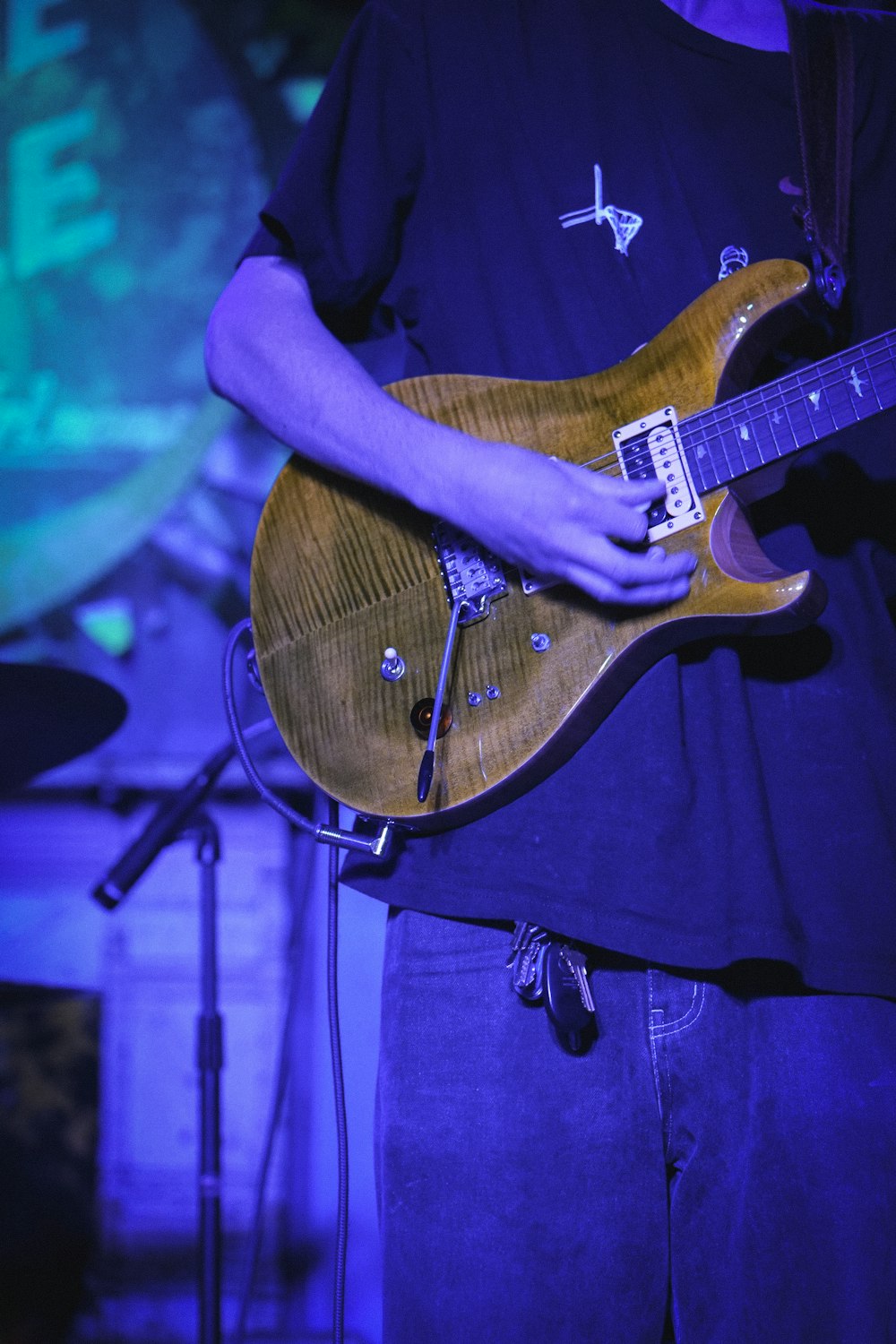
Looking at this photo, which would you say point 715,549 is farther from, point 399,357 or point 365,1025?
point 365,1025

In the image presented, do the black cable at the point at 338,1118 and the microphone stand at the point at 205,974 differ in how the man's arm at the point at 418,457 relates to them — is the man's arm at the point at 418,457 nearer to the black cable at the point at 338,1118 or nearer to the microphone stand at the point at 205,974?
the black cable at the point at 338,1118

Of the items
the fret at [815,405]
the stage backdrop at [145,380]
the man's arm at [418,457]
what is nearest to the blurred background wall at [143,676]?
the stage backdrop at [145,380]

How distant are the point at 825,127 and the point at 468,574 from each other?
1.87ft

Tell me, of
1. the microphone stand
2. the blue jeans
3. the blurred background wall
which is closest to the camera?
the blue jeans

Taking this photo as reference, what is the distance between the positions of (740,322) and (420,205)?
403 millimetres

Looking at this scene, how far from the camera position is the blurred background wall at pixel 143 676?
7.27 ft

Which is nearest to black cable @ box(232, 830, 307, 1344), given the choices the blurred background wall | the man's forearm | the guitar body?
the blurred background wall


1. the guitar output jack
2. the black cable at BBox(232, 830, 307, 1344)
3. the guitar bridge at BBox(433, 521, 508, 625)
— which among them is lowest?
the black cable at BBox(232, 830, 307, 1344)

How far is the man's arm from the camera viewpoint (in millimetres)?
811

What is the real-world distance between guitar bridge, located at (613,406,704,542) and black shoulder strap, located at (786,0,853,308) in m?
0.18

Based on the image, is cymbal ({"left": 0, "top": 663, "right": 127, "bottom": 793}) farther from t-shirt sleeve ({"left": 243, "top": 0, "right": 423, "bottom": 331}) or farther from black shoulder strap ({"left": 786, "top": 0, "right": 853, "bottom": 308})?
black shoulder strap ({"left": 786, "top": 0, "right": 853, "bottom": 308})

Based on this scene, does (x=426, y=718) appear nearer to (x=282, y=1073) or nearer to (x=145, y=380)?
(x=282, y=1073)

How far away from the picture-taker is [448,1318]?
0.74 m

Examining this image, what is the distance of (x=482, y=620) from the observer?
3.05ft
